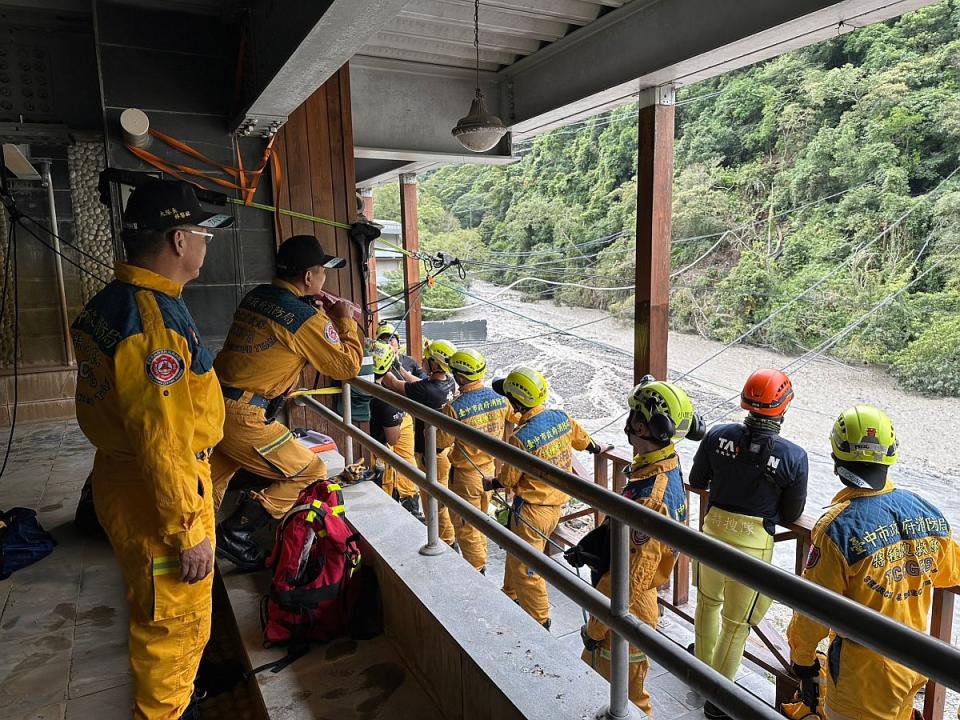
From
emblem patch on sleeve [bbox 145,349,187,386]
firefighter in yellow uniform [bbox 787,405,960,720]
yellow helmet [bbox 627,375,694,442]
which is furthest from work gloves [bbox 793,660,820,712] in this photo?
emblem patch on sleeve [bbox 145,349,187,386]

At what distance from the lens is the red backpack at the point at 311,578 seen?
110 inches

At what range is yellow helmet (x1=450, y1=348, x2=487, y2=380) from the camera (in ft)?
18.5

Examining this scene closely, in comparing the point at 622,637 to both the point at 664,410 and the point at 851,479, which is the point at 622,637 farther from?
the point at 664,410

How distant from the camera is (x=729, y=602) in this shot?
3.65 m

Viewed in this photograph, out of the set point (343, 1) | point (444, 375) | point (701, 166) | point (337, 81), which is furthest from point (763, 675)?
point (701, 166)

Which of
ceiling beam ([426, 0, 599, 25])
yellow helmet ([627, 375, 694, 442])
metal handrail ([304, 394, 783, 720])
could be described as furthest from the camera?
ceiling beam ([426, 0, 599, 25])

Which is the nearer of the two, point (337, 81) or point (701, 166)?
point (337, 81)

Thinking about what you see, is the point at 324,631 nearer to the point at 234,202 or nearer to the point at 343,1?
the point at 343,1

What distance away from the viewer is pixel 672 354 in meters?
21.8

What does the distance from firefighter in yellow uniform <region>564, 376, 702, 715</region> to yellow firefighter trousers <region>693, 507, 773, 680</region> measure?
274 mm

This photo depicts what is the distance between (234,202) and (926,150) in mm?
19061

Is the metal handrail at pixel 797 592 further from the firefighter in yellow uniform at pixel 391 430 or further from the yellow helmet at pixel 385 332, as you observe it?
the yellow helmet at pixel 385 332

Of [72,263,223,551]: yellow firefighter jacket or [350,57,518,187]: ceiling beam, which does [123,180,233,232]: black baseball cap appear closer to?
[72,263,223,551]: yellow firefighter jacket

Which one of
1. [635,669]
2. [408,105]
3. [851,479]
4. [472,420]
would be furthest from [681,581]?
[408,105]
